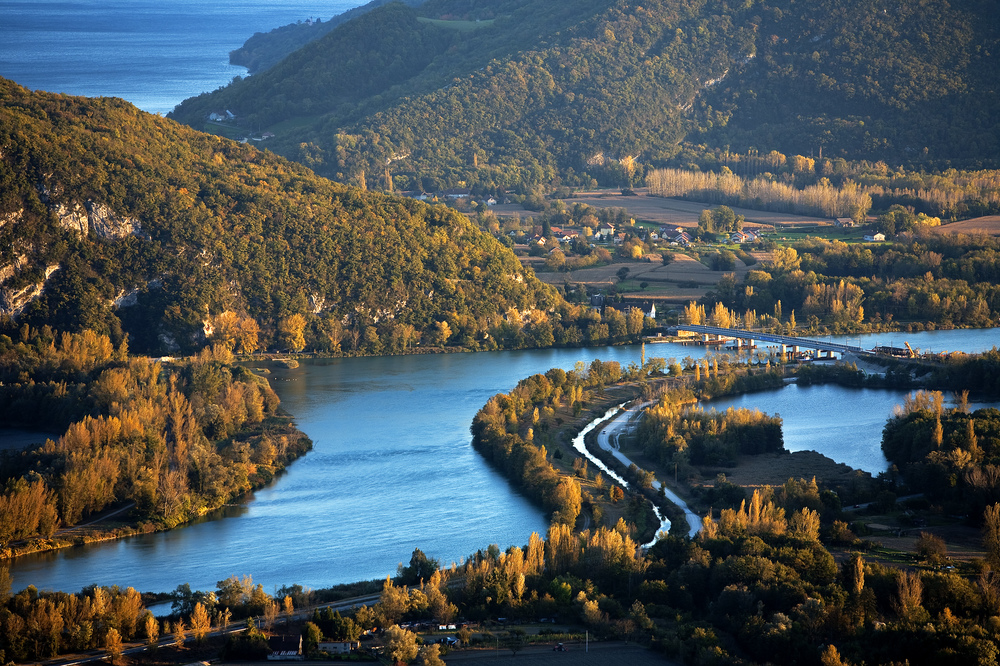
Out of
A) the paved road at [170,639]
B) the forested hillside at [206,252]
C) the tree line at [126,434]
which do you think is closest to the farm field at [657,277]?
the forested hillside at [206,252]

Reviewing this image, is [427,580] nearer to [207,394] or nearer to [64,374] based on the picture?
[207,394]

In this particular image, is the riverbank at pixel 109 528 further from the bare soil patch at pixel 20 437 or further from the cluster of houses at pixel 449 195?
the cluster of houses at pixel 449 195

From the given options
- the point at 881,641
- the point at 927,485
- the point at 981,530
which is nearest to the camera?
the point at 881,641

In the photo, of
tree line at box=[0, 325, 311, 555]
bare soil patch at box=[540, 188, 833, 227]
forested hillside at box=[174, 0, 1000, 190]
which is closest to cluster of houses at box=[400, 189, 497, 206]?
forested hillside at box=[174, 0, 1000, 190]

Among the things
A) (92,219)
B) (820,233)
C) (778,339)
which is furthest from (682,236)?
(92,219)

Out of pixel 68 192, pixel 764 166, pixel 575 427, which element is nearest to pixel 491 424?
pixel 575 427
